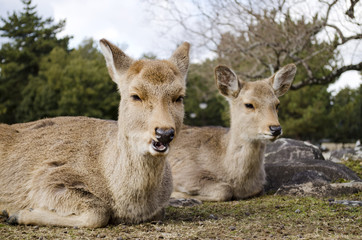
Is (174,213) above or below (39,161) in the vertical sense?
below

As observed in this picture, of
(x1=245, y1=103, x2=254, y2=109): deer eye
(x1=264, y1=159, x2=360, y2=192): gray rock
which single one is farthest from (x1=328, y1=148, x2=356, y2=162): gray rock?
(x1=245, y1=103, x2=254, y2=109): deer eye

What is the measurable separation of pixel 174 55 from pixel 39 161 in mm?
2408

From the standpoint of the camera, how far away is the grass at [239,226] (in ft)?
16.1

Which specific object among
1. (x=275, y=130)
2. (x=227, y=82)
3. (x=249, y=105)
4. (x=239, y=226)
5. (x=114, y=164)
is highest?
(x=227, y=82)

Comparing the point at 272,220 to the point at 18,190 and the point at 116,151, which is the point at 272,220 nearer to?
the point at 116,151

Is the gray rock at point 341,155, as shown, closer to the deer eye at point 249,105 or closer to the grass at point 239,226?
the deer eye at point 249,105

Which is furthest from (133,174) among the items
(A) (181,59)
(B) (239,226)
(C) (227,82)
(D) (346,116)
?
(D) (346,116)

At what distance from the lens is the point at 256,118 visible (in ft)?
27.2

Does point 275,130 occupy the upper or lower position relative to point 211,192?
upper

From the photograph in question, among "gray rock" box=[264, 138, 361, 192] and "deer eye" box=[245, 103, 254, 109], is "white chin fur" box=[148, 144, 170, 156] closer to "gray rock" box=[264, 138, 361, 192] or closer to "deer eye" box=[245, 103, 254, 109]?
"deer eye" box=[245, 103, 254, 109]

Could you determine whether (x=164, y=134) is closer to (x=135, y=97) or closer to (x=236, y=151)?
(x=135, y=97)

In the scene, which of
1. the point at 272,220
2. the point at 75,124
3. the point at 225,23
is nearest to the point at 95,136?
the point at 75,124

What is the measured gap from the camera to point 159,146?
4691 millimetres

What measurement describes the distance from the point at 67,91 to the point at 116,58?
3197cm
